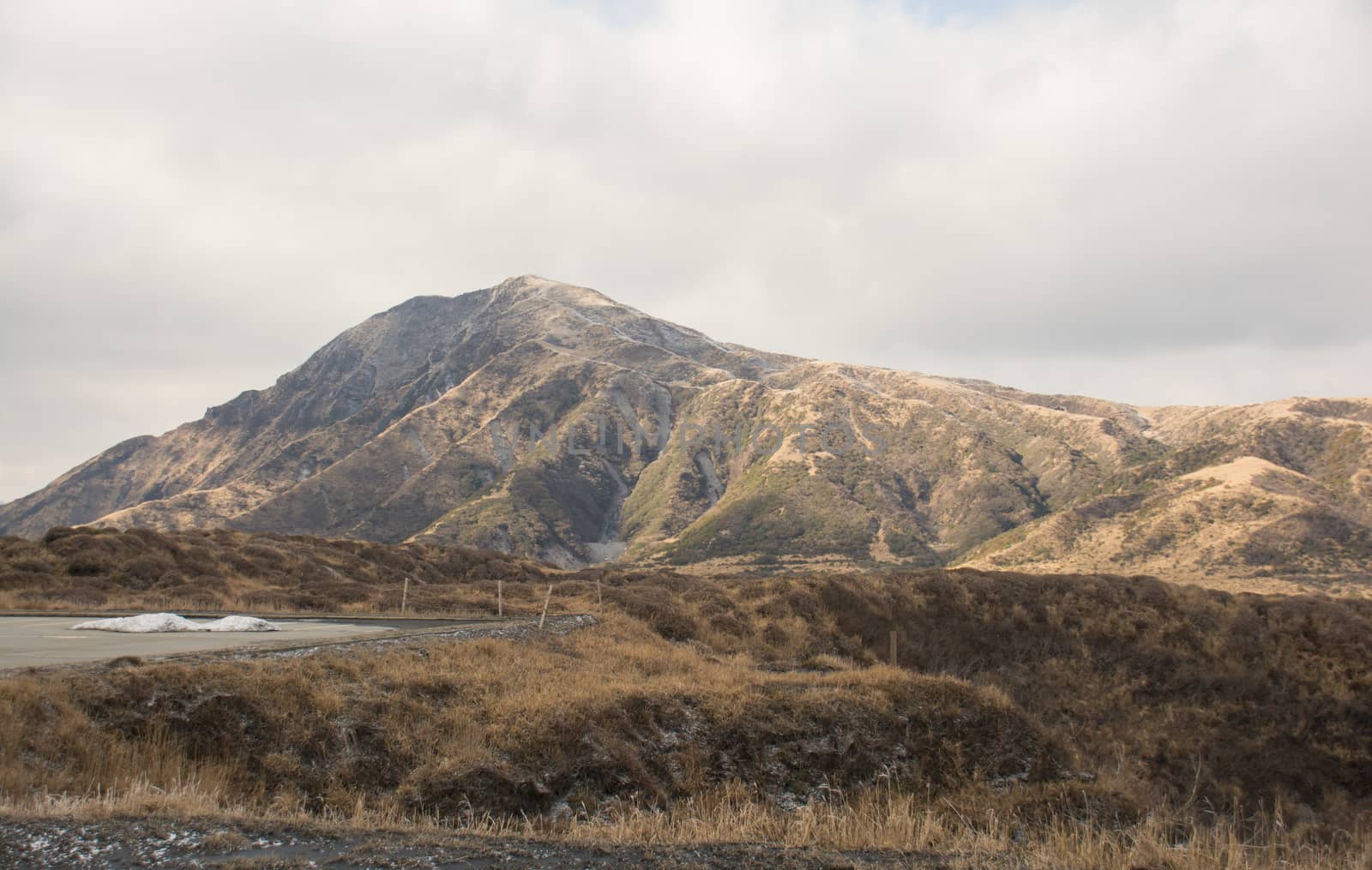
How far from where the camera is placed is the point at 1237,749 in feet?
92.3

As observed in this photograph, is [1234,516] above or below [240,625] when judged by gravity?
above

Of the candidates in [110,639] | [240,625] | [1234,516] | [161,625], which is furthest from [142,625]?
[1234,516]

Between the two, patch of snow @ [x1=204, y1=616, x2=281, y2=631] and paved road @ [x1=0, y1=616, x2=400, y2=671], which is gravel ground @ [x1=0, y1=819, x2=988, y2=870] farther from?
patch of snow @ [x1=204, y1=616, x2=281, y2=631]

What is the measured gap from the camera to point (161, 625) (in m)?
22.0

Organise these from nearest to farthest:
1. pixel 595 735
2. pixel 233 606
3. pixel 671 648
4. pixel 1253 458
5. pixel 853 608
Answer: pixel 595 735, pixel 671 648, pixel 233 606, pixel 853 608, pixel 1253 458

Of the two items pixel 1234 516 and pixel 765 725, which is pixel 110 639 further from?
pixel 1234 516

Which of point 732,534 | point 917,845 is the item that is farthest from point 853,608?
point 732,534

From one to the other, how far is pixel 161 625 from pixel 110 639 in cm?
234

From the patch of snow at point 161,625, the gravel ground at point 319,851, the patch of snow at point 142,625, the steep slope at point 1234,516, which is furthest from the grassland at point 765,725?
the steep slope at point 1234,516

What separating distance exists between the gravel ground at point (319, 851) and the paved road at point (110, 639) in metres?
8.82

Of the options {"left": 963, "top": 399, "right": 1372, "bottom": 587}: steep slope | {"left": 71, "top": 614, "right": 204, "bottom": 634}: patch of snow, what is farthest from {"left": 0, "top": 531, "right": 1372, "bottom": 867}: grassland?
{"left": 963, "top": 399, "right": 1372, "bottom": 587}: steep slope

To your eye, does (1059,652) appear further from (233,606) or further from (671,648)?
(233,606)

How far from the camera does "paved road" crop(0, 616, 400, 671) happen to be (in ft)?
51.6

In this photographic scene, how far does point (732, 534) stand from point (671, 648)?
162482 mm
